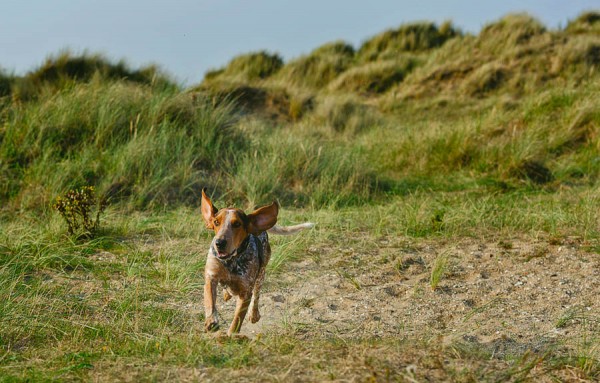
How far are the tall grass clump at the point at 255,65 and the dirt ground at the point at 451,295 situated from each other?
1456cm

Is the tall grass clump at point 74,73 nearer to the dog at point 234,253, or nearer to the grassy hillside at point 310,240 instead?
Result: the grassy hillside at point 310,240

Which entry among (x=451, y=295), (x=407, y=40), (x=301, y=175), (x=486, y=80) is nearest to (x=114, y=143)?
(x=301, y=175)

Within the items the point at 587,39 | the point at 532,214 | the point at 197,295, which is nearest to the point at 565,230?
the point at 532,214

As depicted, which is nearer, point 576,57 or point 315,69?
point 576,57

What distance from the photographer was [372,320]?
417 cm

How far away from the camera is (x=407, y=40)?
21.5 meters

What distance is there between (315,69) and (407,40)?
3.64 metres

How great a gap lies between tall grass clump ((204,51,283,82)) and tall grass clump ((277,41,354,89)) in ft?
2.17

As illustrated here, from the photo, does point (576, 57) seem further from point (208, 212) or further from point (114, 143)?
point (208, 212)

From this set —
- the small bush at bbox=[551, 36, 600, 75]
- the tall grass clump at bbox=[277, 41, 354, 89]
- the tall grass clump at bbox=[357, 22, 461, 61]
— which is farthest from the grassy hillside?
the tall grass clump at bbox=[357, 22, 461, 61]

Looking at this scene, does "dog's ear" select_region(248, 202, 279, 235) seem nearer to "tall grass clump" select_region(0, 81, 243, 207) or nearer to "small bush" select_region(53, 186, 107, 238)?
"small bush" select_region(53, 186, 107, 238)

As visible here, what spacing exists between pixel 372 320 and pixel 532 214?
2.90 m

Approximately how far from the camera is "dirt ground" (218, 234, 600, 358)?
397 centimetres

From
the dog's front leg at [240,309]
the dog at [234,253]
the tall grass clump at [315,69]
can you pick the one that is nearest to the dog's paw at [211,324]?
the dog at [234,253]
